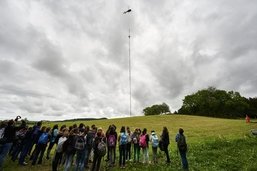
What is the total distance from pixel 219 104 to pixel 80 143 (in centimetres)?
11130

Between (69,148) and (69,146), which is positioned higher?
(69,146)

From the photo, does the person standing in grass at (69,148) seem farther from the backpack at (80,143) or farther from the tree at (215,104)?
the tree at (215,104)

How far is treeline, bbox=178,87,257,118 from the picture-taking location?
10988cm

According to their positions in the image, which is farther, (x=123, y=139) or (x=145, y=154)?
(x=145, y=154)

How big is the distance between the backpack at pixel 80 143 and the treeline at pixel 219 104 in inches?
4219

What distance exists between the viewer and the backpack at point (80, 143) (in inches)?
520

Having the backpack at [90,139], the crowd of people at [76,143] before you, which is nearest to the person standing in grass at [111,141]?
the crowd of people at [76,143]

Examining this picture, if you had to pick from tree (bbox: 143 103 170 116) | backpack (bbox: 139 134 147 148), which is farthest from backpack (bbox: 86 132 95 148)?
tree (bbox: 143 103 170 116)

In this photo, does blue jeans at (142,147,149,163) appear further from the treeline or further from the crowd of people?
the treeline

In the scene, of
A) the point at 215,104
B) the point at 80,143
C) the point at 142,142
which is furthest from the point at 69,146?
the point at 215,104

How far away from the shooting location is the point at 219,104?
114m

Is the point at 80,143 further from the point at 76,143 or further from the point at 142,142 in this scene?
the point at 142,142

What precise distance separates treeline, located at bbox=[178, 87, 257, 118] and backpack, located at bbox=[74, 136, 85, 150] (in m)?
107

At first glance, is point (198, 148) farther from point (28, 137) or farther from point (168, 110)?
point (168, 110)
